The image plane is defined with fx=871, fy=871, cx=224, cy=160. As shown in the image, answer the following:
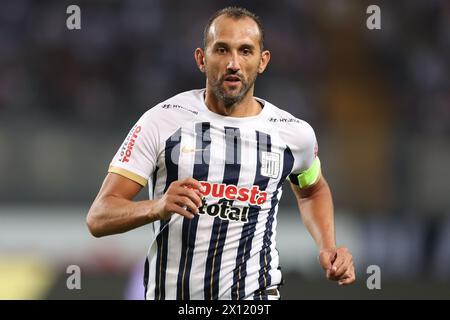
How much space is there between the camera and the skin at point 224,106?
3822 mm

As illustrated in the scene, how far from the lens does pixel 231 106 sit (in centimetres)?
429

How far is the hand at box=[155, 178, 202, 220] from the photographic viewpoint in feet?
11.5

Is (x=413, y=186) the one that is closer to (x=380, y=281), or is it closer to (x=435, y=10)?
(x=380, y=281)

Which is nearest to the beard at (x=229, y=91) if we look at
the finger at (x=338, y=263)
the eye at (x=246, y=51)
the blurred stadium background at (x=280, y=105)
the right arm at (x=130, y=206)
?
the eye at (x=246, y=51)

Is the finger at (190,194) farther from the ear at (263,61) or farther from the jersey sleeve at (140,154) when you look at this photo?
the ear at (263,61)

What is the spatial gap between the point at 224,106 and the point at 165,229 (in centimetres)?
67

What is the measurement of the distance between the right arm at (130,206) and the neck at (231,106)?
0.59 metres

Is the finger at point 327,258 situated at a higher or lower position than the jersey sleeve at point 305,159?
lower

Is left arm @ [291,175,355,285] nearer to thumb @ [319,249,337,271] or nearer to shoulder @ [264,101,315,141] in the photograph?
thumb @ [319,249,337,271]

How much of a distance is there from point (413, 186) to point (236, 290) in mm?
5783

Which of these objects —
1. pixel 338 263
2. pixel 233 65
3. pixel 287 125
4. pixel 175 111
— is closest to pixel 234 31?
pixel 233 65

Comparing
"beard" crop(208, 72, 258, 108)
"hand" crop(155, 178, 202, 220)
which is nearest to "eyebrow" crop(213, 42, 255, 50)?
"beard" crop(208, 72, 258, 108)

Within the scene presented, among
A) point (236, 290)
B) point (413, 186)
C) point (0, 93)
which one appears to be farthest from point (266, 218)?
point (0, 93)
